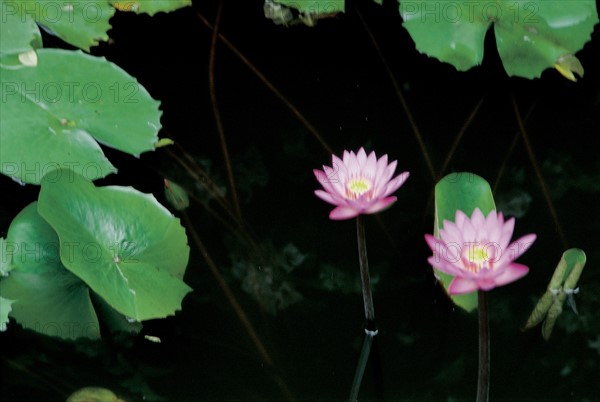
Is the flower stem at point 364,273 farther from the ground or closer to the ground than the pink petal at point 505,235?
closer to the ground

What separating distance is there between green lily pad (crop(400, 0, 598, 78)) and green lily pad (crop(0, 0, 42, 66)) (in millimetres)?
836

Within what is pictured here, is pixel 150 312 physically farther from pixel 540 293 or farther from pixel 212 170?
pixel 540 293

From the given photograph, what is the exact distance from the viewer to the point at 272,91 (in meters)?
1.69

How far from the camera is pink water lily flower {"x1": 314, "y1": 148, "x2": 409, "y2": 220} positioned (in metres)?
1.21

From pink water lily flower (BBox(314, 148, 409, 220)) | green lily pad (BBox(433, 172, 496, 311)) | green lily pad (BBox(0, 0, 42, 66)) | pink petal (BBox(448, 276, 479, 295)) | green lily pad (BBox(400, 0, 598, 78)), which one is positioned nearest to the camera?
pink petal (BBox(448, 276, 479, 295))

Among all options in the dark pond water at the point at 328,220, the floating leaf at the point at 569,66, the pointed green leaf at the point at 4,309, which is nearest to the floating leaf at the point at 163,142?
the dark pond water at the point at 328,220

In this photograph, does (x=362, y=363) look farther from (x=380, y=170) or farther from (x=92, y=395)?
(x=92, y=395)

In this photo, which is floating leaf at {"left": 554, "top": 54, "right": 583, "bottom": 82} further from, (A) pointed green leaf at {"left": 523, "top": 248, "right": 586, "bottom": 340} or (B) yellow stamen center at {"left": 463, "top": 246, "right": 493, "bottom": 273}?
(B) yellow stamen center at {"left": 463, "top": 246, "right": 493, "bottom": 273}

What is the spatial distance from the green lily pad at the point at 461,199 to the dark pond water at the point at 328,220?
62 mm

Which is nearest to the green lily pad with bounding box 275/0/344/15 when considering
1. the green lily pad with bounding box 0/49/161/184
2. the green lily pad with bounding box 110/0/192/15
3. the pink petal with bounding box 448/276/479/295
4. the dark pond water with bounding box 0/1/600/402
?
the dark pond water with bounding box 0/1/600/402

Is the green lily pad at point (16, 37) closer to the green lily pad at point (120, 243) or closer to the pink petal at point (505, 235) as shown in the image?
the green lily pad at point (120, 243)

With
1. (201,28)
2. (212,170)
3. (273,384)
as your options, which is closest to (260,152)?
(212,170)

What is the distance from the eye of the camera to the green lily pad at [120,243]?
4.14 feet

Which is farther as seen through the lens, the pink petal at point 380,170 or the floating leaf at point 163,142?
the floating leaf at point 163,142
